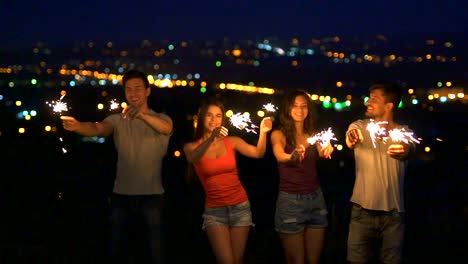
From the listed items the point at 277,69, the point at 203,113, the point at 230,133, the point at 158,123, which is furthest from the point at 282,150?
the point at 277,69

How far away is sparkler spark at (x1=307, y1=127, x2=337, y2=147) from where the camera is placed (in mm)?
5938

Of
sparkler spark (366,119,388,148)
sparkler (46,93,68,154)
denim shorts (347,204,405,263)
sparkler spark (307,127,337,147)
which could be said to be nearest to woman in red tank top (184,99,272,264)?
sparkler spark (307,127,337,147)

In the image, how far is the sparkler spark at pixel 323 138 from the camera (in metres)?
5.94

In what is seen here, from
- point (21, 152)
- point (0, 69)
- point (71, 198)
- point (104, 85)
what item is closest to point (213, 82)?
point (104, 85)

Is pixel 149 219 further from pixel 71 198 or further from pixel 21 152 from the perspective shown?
pixel 21 152

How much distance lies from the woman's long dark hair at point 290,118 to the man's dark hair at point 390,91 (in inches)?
27.2

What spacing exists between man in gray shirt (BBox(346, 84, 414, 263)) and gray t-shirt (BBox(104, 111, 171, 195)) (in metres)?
1.72

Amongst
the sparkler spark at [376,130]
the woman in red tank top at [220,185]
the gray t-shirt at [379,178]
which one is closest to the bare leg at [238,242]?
the woman in red tank top at [220,185]

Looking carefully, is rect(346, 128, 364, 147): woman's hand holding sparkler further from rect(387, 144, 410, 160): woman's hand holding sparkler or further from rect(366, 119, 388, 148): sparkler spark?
rect(387, 144, 410, 160): woman's hand holding sparkler

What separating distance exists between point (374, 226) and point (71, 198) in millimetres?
8296

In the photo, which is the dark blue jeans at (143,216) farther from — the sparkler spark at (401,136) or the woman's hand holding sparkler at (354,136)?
the sparkler spark at (401,136)

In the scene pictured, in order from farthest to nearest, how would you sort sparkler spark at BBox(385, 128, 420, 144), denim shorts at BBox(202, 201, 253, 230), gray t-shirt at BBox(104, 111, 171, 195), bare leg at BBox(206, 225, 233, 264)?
gray t-shirt at BBox(104, 111, 171, 195), denim shorts at BBox(202, 201, 253, 230), bare leg at BBox(206, 225, 233, 264), sparkler spark at BBox(385, 128, 420, 144)

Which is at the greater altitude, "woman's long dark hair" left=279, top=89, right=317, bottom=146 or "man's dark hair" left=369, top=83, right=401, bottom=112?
"man's dark hair" left=369, top=83, right=401, bottom=112

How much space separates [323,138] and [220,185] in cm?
101
